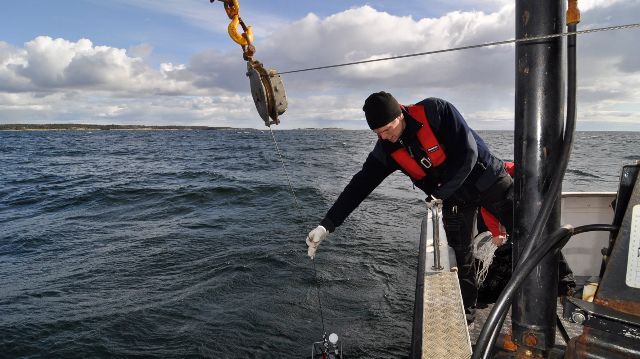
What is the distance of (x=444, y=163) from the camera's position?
3.61 m

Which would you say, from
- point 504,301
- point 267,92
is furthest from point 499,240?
point 504,301

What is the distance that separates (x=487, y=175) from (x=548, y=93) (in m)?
2.10

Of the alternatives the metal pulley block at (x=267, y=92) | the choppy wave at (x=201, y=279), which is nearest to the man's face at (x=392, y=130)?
the metal pulley block at (x=267, y=92)

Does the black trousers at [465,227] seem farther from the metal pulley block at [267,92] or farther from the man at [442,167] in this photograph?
the metal pulley block at [267,92]

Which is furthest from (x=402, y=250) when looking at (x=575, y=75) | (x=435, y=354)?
(x=575, y=75)

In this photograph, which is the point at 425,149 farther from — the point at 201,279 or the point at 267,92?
the point at 201,279

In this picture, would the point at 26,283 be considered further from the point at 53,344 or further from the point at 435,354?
the point at 435,354

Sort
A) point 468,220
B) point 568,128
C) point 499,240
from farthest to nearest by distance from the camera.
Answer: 1. point 499,240
2. point 468,220
3. point 568,128

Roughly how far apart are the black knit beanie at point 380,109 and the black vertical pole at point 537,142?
1594 mm

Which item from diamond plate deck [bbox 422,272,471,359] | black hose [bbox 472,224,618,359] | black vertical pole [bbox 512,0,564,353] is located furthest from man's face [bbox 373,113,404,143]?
black hose [bbox 472,224,618,359]

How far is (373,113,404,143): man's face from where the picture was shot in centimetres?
337

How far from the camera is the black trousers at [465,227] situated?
3780 mm

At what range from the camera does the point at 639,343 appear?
1306 mm

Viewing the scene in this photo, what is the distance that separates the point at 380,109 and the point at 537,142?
1717mm
